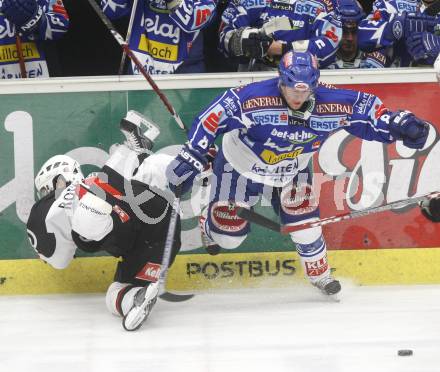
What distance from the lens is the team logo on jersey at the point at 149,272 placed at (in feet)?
18.6

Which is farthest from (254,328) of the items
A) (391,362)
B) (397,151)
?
(397,151)

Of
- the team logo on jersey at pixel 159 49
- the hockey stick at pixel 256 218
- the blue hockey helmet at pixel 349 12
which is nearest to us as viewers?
the hockey stick at pixel 256 218

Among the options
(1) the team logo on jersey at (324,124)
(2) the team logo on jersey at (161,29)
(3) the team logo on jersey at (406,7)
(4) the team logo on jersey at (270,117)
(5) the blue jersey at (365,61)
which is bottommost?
(5) the blue jersey at (365,61)

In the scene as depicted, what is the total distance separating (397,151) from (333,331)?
1.28 m

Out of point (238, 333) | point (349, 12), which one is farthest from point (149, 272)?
point (349, 12)

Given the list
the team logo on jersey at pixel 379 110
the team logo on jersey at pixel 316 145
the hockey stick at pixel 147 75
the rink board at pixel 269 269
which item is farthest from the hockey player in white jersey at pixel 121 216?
the team logo on jersey at pixel 379 110

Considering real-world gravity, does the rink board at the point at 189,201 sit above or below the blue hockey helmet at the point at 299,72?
below

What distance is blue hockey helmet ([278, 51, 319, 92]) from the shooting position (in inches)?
213

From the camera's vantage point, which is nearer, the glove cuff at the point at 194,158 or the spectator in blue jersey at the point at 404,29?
the glove cuff at the point at 194,158

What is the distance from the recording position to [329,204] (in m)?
6.24

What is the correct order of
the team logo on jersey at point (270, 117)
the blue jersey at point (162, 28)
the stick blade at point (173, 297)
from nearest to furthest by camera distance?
the team logo on jersey at point (270, 117) < the stick blade at point (173, 297) < the blue jersey at point (162, 28)

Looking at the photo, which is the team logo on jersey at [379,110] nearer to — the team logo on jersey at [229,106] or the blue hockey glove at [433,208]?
the blue hockey glove at [433,208]

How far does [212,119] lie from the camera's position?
219 inches

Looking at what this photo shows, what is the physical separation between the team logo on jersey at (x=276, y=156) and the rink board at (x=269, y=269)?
0.66 meters
